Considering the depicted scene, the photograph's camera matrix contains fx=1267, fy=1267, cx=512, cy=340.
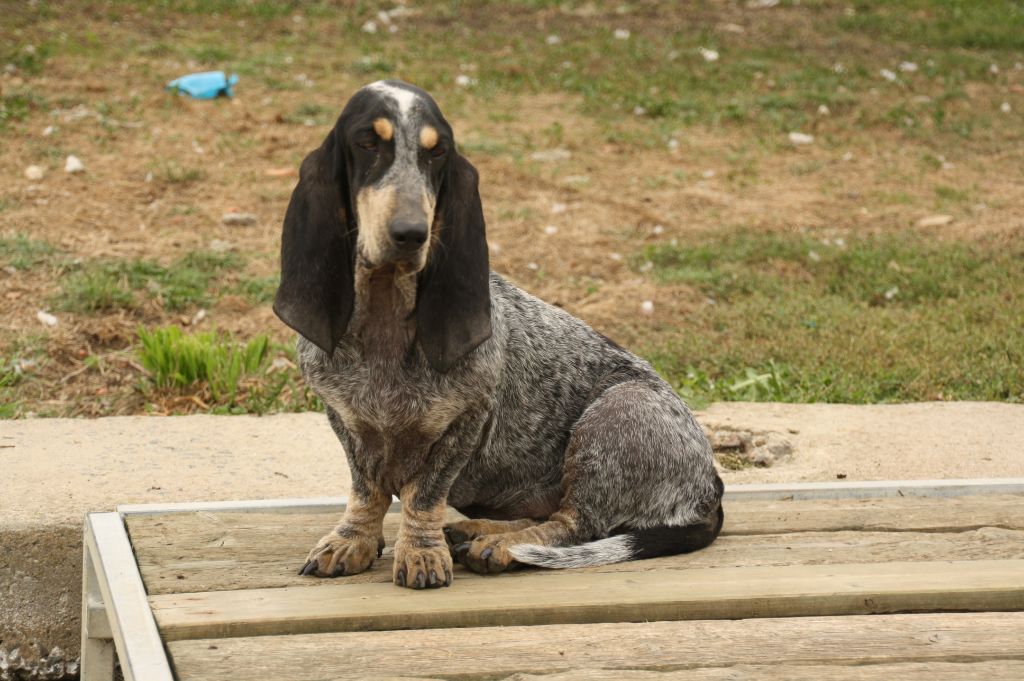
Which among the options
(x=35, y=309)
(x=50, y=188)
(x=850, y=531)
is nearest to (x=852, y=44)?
(x=50, y=188)

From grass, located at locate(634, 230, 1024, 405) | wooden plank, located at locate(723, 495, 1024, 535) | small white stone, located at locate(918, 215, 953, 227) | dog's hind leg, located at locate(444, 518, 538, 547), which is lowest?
grass, located at locate(634, 230, 1024, 405)

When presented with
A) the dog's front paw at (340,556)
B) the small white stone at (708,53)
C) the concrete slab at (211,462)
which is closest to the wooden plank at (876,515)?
the concrete slab at (211,462)

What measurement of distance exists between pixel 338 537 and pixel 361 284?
76cm

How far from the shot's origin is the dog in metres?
3.24

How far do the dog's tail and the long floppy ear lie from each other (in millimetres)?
601

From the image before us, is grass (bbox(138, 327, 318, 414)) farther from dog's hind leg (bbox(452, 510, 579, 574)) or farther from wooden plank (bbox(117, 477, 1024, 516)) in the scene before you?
dog's hind leg (bbox(452, 510, 579, 574))

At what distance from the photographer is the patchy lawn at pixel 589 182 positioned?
22.3 ft

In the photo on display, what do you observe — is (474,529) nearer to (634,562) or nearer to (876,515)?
(634,562)

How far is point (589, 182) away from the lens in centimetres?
996

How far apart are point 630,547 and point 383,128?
143cm

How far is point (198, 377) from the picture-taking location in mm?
6137

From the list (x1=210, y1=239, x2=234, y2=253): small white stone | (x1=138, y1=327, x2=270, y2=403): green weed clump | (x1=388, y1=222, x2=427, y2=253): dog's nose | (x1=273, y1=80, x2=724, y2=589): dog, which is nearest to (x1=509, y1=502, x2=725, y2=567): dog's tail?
(x1=273, y1=80, x2=724, y2=589): dog

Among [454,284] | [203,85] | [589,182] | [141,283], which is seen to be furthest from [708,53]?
[454,284]

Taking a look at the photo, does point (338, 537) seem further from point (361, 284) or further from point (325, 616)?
point (361, 284)
